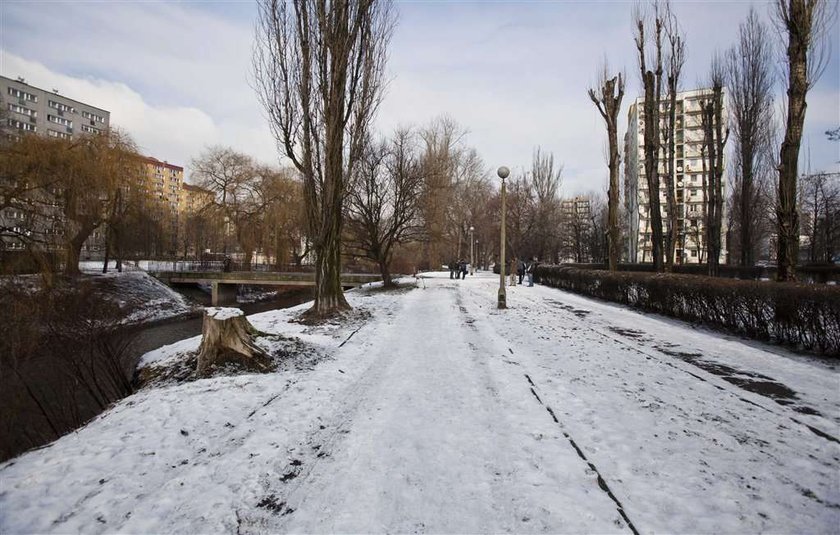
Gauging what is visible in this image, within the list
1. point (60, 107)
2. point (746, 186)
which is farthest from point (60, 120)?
point (746, 186)

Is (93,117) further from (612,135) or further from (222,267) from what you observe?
(612,135)

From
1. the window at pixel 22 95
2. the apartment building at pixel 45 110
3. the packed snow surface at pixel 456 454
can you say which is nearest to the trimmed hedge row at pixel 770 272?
the packed snow surface at pixel 456 454

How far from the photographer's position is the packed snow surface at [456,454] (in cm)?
262

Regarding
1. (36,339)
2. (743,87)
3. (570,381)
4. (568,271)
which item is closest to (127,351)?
(36,339)

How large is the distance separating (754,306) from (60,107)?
9178 cm

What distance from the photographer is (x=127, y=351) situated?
9.70 m

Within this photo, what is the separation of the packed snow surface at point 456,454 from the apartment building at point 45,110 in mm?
69989

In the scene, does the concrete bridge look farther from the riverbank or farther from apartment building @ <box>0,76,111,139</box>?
apartment building @ <box>0,76,111,139</box>

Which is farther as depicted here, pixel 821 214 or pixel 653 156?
pixel 821 214

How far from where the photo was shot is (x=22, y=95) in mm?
61156

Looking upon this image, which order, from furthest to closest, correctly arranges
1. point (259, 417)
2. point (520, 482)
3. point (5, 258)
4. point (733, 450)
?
1. point (5, 258)
2. point (259, 417)
3. point (733, 450)
4. point (520, 482)

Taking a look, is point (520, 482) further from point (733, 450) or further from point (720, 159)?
point (720, 159)

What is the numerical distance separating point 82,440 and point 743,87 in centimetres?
3154

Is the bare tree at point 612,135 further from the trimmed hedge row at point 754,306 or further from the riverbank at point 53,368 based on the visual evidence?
the riverbank at point 53,368
